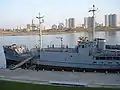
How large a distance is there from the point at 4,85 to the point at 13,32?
13948cm

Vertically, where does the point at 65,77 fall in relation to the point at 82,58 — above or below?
below

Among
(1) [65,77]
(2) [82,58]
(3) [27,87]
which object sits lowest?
(3) [27,87]

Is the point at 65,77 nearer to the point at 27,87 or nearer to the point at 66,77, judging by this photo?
the point at 66,77

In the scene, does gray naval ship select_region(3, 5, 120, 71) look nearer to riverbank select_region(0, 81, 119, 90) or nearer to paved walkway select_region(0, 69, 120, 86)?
paved walkway select_region(0, 69, 120, 86)

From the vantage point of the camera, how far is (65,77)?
13.6 metres

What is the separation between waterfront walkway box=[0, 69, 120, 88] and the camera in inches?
481

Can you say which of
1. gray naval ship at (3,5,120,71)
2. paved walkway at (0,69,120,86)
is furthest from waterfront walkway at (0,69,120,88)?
gray naval ship at (3,5,120,71)

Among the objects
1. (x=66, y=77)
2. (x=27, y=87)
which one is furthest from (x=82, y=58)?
(x=27, y=87)

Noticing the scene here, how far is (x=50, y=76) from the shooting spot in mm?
13805

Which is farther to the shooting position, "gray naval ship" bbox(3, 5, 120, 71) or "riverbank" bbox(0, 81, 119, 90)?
"gray naval ship" bbox(3, 5, 120, 71)

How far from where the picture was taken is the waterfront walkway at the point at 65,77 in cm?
1221

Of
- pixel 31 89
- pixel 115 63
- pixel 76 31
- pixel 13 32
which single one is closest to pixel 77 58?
pixel 115 63

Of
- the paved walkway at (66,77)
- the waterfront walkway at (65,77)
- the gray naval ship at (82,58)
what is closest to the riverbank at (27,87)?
the waterfront walkway at (65,77)

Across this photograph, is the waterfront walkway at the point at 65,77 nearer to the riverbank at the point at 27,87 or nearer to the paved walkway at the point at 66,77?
the paved walkway at the point at 66,77
